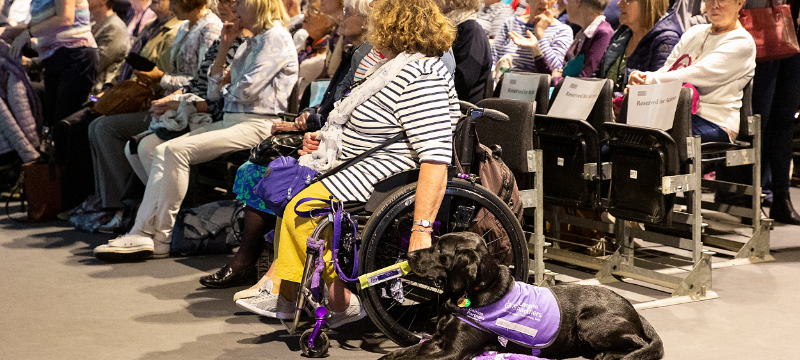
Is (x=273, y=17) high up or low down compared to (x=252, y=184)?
up

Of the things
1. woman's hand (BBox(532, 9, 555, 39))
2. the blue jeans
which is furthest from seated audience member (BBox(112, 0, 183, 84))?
the blue jeans

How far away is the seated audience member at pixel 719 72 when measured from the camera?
416 centimetres

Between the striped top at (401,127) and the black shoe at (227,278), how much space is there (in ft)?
3.78

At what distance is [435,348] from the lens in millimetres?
2668

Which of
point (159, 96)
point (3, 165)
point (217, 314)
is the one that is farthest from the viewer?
point (3, 165)

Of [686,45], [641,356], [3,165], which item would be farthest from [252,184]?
[3,165]

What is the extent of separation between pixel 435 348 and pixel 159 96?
3365 millimetres

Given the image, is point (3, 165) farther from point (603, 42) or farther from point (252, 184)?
point (603, 42)

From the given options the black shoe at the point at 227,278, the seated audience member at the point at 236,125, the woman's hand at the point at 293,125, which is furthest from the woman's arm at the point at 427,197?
the seated audience member at the point at 236,125

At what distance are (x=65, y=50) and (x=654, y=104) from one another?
4.19 metres

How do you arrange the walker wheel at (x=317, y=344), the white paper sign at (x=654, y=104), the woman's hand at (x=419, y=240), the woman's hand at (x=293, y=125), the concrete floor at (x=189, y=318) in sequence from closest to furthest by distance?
the woman's hand at (x=419, y=240) → the walker wheel at (x=317, y=344) → the concrete floor at (x=189, y=318) → the white paper sign at (x=654, y=104) → the woman's hand at (x=293, y=125)

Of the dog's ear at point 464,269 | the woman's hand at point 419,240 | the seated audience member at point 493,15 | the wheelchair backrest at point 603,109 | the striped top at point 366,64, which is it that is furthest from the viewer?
the seated audience member at point 493,15

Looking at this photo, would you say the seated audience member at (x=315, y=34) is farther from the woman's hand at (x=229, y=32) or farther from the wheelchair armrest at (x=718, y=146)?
the wheelchair armrest at (x=718, y=146)

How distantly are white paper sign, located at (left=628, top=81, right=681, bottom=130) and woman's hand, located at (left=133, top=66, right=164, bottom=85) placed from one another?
299cm
